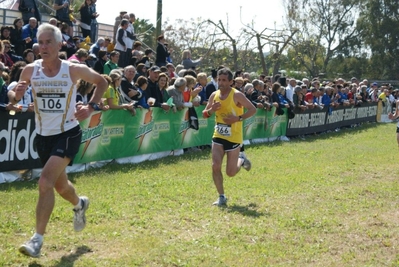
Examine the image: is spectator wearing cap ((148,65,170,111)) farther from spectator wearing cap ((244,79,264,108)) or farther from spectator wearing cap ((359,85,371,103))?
spectator wearing cap ((359,85,371,103))

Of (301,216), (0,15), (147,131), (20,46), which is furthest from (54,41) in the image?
(0,15)

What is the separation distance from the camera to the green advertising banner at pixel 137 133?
1258 centimetres

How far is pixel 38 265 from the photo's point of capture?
618 centimetres

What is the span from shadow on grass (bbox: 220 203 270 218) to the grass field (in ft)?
0.05

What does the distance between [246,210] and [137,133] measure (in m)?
5.45

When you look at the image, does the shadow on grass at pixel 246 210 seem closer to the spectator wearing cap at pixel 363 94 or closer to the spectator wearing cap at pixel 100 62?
the spectator wearing cap at pixel 100 62

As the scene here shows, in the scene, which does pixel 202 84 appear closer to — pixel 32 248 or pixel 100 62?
pixel 100 62

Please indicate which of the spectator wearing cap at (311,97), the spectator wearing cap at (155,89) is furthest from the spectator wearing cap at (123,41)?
the spectator wearing cap at (311,97)

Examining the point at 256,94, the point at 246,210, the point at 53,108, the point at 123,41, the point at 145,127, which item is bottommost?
the point at 246,210

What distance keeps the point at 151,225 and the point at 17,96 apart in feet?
8.03

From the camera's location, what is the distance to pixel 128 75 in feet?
45.4

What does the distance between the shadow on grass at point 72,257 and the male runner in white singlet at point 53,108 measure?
12.5 inches

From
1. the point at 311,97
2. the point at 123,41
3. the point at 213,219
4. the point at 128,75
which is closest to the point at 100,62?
the point at 128,75

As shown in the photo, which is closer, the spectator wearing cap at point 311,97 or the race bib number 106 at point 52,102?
the race bib number 106 at point 52,102
